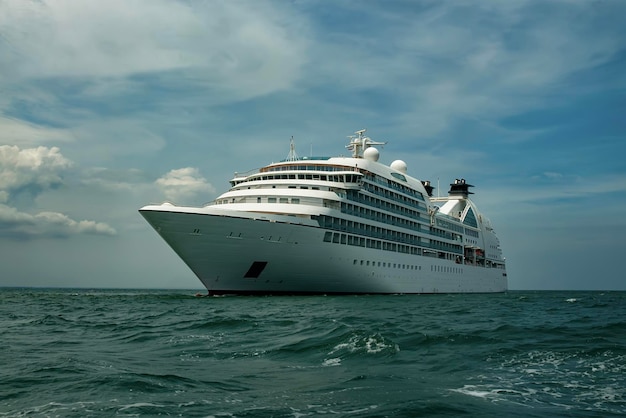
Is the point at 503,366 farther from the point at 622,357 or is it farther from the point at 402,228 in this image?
the point at 402,228

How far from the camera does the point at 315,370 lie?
49.1 feet

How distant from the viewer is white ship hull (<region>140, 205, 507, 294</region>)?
4166 centimetres

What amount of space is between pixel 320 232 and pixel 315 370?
33.0m

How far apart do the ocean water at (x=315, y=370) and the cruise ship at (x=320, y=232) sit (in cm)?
1755

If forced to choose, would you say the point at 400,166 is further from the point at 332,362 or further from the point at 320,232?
the point at 332,362

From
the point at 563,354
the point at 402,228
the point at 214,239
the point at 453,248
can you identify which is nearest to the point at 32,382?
the point at 563,354

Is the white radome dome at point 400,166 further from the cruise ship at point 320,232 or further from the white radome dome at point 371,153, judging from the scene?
the white radome dome at point 371,153

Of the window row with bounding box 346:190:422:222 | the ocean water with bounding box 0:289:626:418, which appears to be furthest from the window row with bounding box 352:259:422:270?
the ocean water with bounding box 0:289:626:418

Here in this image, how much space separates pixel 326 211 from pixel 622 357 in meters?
34.6

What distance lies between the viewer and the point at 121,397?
1158 centimetres

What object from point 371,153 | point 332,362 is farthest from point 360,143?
point 332,362

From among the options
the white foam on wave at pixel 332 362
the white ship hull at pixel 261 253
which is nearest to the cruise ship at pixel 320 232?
the white ship hull at pixel 261 253

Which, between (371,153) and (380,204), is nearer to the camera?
(380,204)

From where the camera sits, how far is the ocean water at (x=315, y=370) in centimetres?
1102
